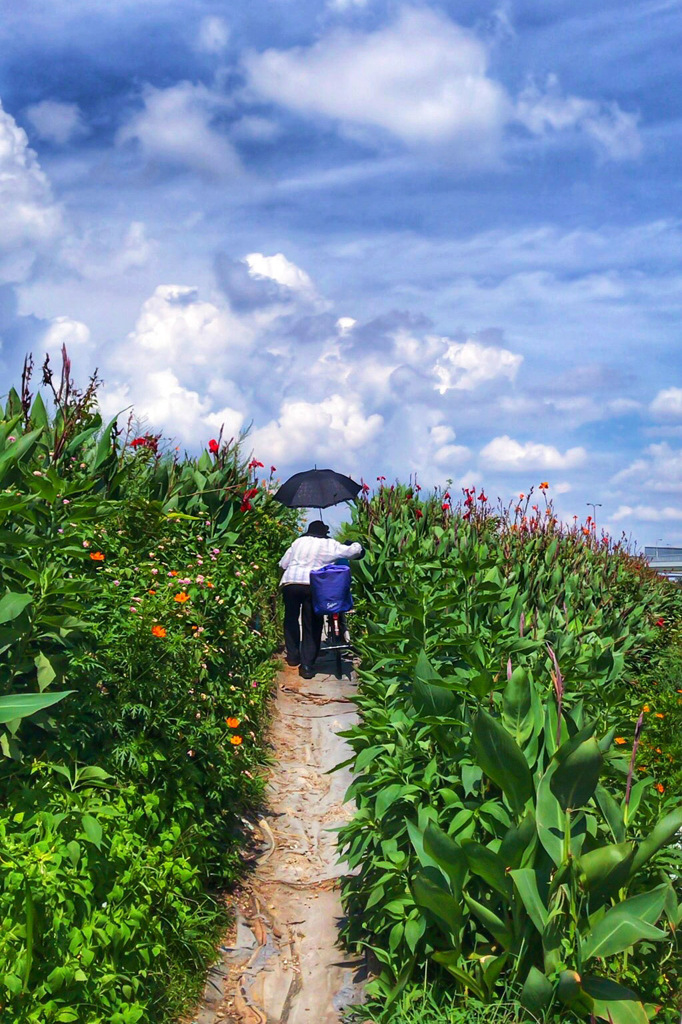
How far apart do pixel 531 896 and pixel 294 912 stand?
2449mm

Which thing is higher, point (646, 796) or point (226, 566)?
point (226, 566)

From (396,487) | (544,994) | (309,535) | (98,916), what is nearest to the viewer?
(544,994)

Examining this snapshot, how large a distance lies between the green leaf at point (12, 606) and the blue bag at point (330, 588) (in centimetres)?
553

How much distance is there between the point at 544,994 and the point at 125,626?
2819 millimetres

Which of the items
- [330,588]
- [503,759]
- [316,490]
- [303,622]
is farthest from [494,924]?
[316,490]

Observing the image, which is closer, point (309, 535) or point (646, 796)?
point (646, 796)

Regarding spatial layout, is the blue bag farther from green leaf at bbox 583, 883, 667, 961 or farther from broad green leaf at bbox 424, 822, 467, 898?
green leaf at bbox 583, 883, 667, 961

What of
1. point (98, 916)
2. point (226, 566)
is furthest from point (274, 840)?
point (98, 916)

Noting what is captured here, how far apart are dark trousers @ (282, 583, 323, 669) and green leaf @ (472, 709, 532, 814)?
598 cm

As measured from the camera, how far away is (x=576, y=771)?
3408 millimetres

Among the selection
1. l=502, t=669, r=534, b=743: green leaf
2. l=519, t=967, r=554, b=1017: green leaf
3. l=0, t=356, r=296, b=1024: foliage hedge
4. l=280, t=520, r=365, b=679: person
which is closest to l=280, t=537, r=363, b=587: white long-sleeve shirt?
l=280, t=520, r=365, b=679: person

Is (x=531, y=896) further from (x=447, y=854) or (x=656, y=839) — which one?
(x=656, y=839)

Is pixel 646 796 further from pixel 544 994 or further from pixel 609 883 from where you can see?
pixel 544 994

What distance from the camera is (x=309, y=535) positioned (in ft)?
31.9
